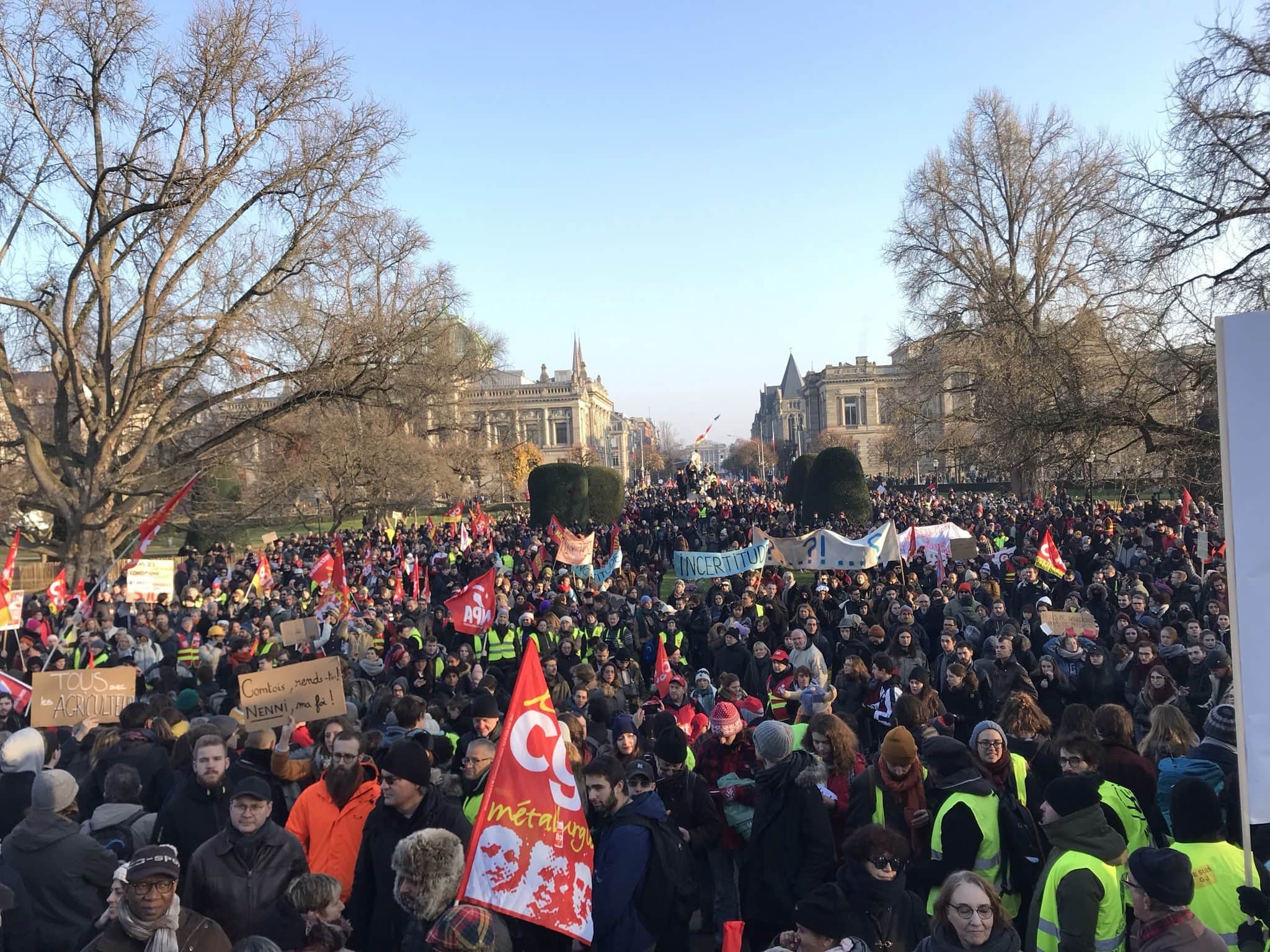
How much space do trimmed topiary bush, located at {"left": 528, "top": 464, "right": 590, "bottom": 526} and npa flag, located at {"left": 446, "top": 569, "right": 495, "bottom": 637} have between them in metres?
24.8

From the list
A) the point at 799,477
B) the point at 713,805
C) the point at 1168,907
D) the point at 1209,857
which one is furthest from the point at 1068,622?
the point at 799,477

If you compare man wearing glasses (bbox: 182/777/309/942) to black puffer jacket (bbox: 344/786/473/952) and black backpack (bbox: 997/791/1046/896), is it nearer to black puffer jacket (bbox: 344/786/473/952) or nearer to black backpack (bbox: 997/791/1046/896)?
black puffer jacket (bbox: 344/786/473/952)

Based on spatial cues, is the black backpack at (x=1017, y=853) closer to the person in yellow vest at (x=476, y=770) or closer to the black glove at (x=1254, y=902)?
the black glove at (x=1254, y=902)

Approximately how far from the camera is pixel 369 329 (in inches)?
689

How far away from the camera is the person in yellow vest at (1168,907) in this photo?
3059 mm

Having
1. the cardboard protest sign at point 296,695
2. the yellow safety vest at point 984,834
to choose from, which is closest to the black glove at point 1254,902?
the yellow safety vest at point 984,834

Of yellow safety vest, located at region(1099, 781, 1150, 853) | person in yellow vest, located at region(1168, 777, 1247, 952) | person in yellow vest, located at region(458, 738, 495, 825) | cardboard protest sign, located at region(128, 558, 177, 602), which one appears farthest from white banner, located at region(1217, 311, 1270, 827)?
cardboard protest sign, located at region(128, 558, 177, 602)

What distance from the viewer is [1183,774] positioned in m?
4.55

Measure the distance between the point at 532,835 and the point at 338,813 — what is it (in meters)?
1.32

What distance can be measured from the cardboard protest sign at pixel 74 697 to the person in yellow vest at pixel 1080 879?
6.65 metres

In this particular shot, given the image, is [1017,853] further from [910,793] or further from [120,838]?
[120,838]

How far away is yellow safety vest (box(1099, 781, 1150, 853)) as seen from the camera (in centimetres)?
431

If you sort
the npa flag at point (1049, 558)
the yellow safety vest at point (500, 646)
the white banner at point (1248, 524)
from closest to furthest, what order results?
the white banner at point (1248, 524), the yellow safety vest at point (500, 646), the npa flag at point (1049, 558)

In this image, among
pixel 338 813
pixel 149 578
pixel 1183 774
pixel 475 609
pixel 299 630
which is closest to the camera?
pixel 1183 774
